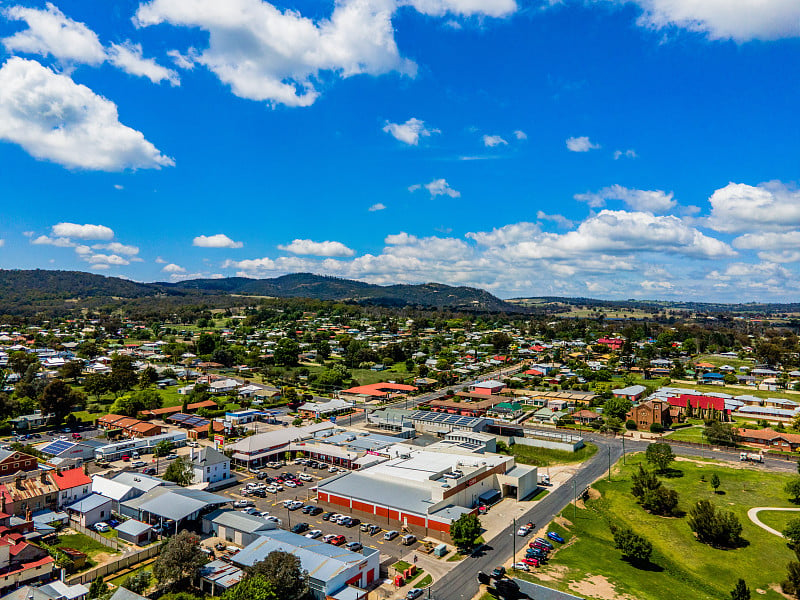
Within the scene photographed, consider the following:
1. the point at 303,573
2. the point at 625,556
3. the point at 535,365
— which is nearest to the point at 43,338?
the point at 535,365

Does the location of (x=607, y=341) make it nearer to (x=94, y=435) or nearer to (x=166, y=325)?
(x=94, y=435)

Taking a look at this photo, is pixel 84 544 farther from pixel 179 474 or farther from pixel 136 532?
pixel 179 474

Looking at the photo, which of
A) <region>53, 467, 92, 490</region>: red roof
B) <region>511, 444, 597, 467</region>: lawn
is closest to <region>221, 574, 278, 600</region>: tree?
<region>53, 467, 92, 490</region>: red roof

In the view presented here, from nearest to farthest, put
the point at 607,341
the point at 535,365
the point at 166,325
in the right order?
the point at 535,365 → the point at 607,341 → the point at 166,325

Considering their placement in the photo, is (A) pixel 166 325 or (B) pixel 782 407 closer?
(B) pixel 782 407

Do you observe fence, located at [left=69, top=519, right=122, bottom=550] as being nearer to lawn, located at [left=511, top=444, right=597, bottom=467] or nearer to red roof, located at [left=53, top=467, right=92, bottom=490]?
red roof, located at [left=53, top=467, right=92, bottom=490]

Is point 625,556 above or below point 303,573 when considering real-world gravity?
below

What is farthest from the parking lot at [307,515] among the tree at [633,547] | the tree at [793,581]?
the tree at [793,581]

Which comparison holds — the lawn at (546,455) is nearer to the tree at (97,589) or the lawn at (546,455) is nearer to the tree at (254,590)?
the tree at (254,590)
